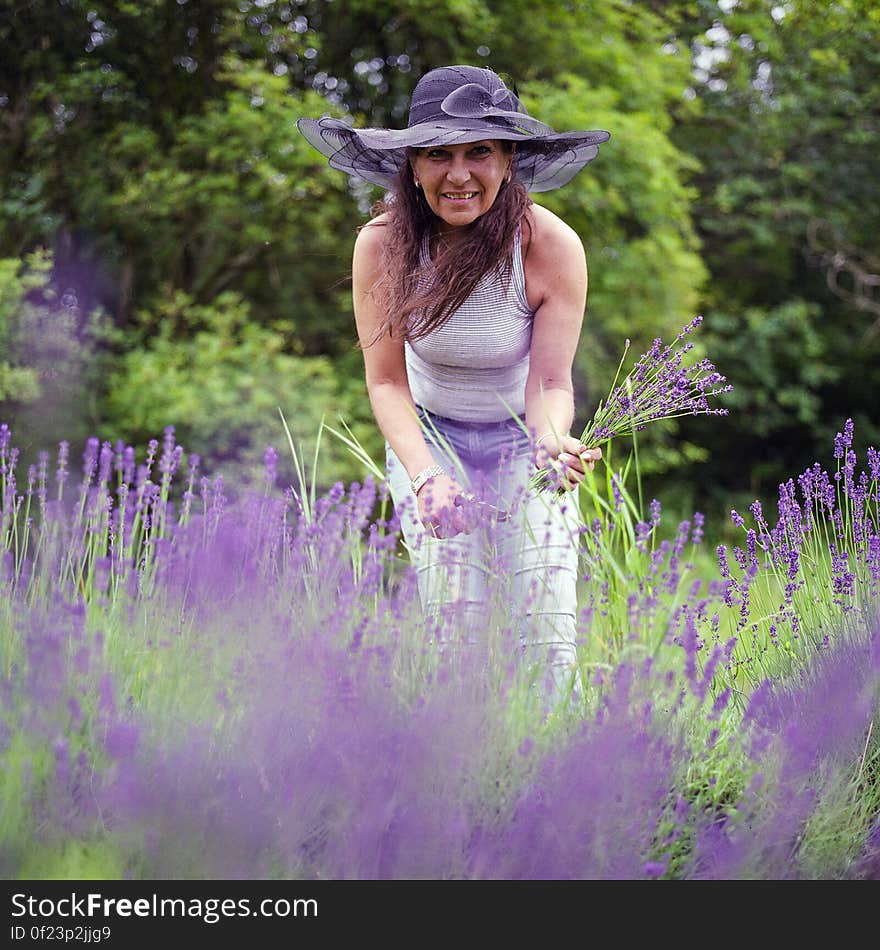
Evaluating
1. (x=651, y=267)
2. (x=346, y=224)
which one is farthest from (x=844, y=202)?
(x=346, y=224)

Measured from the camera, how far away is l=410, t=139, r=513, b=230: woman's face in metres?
2.48

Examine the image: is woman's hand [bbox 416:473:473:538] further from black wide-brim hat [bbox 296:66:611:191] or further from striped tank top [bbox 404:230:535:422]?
black wide-brim hat [bbox 296:66:611:191]

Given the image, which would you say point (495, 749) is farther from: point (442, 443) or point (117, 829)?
point (442, 443)

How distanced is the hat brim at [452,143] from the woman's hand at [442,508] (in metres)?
0.74

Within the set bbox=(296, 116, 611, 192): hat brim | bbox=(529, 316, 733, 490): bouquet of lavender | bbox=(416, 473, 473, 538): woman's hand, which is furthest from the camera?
bbox=(296, 116, 611, 192): hat brim

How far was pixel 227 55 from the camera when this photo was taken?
290 inches

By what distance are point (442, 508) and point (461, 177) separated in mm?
831

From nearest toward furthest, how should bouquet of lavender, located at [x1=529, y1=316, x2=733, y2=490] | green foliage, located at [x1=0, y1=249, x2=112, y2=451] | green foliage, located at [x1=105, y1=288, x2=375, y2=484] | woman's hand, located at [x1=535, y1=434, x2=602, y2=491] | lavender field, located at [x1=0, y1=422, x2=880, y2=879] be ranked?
lavender field, located at [x1=0, y1=422, x2=880, y2=879], woman's hand, located at [x1=535, y1=434, x2=602, y2=491], bouquet of lavender, located at [x1=529, y1=316, x2=733, y2=490], green foliage, located at [x1=0, y1=249, x2=112, y2=451], green foliage, located at [x1=105, y1=288, x2=375, y2=484]

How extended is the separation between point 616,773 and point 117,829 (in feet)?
2.30

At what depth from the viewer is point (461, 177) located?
2469 millimetres

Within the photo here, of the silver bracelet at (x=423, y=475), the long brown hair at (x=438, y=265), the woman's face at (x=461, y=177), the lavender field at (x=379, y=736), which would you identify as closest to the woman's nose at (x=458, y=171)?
the woman's face at (x=461, y=177)

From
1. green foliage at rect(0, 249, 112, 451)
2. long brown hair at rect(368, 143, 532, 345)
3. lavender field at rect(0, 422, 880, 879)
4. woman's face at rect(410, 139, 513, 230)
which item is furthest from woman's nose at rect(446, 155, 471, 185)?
green foliage at rect(0, 249, 112, 451)
